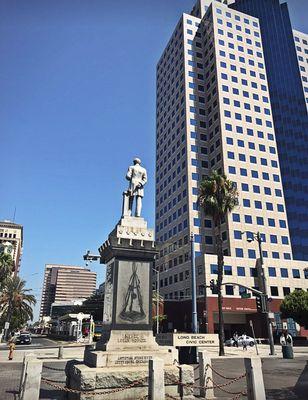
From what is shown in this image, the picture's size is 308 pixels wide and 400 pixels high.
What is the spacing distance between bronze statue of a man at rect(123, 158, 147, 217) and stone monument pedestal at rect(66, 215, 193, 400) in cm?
57

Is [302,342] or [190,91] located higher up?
[190,91]

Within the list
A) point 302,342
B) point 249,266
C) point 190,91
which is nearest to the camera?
point 302,342

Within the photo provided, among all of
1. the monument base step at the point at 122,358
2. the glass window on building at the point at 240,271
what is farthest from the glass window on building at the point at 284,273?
the monument base step at the point at 122,358

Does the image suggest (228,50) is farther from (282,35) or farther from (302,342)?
(302,342)

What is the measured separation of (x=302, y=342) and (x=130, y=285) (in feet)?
144

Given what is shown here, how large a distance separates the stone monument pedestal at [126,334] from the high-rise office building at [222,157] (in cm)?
4531

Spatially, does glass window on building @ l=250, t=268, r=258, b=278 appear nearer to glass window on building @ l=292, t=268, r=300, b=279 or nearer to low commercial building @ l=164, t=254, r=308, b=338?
low commercial building @ l=164, t=254, r=308, b=338

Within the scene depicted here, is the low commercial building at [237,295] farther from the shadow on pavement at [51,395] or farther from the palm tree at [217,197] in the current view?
the shadow on pavement at [51,395]

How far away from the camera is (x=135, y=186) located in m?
12.6

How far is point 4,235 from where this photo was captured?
503 ft

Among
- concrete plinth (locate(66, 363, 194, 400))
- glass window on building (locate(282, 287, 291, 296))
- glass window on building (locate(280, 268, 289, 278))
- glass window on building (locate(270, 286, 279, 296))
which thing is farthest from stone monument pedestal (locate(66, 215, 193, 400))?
glass window on building (locate(280, 268, 289, 278))

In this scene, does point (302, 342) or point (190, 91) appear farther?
point (190, 91)

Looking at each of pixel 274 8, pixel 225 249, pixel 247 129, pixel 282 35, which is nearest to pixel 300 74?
pixel 282 35

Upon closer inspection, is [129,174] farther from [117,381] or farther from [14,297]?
[14,297]
